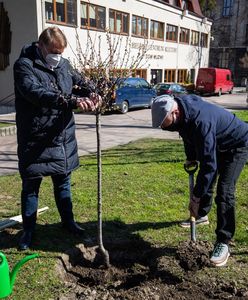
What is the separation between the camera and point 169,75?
104 feet

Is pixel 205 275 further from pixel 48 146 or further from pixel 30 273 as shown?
pixel 48 146

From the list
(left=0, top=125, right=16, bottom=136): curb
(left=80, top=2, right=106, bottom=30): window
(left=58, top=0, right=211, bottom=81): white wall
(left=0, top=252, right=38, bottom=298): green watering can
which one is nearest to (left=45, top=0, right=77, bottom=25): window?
(left=58, top=0, right=211, bottom=81): white wall

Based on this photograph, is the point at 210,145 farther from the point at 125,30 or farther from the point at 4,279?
the point at 125,30

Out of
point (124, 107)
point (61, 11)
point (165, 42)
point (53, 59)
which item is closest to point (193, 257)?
point (53, 59)

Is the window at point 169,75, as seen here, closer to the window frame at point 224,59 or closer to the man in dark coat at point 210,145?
the window frame at point 224,59

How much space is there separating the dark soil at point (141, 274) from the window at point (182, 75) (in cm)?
3123

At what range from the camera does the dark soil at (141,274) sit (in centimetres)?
291

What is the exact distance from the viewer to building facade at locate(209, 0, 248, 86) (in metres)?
50.1

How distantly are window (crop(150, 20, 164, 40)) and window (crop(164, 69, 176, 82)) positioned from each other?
3048 millimetres

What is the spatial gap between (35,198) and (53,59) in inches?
52.4

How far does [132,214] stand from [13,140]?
20.8ft

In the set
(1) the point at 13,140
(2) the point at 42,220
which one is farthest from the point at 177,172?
(1) the point at 13,140

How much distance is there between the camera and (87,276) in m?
3.29

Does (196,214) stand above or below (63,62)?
below
